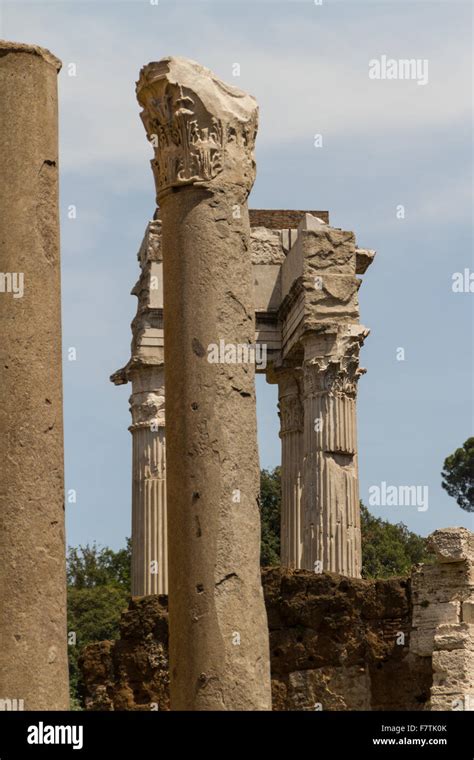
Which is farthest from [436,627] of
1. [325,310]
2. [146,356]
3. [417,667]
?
[146,356]

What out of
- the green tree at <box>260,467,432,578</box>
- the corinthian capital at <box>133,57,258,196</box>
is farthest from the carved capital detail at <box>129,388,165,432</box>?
the green tree at <box>260,467,432,578</box>

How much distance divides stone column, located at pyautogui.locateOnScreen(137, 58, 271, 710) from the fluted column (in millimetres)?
16684

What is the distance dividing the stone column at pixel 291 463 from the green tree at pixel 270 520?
20.8m

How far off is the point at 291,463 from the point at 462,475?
4486 centimetres

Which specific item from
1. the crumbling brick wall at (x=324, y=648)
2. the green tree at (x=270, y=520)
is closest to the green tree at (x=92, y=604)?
the green tree at (x=270, y=520)

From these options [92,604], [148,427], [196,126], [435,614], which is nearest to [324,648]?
[435,614]

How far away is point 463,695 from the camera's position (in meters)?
24.4

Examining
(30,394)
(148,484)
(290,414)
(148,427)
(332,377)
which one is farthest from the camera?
(290,414)

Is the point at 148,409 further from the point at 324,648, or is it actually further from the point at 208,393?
the point at 208,393

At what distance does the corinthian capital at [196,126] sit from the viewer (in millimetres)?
19547

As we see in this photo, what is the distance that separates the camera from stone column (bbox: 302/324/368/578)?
3359cm

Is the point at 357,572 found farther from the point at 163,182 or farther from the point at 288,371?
the point at 163,182

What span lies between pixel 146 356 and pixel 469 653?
43.9 ft

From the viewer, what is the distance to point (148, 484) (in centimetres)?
3653
